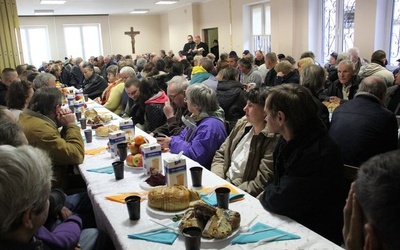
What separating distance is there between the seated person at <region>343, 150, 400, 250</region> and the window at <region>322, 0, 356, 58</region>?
24.5 feet

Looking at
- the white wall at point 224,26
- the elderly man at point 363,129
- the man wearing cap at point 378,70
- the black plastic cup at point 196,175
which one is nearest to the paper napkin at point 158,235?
the black plastic cup at point 196,175

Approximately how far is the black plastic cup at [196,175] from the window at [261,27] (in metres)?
8.70

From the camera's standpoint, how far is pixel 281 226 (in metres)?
1.53

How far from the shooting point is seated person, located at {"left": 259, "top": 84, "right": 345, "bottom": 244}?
1.62 meters

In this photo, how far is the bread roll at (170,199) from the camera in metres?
1.64

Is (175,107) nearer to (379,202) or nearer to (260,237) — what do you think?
(260,237)

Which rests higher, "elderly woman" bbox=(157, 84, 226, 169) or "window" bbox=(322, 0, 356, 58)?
"window" bbox=(322, 0, 356, 58)

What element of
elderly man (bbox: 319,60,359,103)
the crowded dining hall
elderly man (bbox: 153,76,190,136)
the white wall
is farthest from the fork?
the white wall

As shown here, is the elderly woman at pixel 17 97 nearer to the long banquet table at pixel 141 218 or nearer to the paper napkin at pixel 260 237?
the long banquet table at pixel 141 218

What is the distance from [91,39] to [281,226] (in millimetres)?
16063

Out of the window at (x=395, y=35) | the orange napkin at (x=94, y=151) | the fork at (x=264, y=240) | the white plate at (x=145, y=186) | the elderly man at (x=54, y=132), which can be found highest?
the window at (x=395, y=35)

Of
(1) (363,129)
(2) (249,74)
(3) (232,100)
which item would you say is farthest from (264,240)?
(2) (249,74)

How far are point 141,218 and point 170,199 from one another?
0.16m

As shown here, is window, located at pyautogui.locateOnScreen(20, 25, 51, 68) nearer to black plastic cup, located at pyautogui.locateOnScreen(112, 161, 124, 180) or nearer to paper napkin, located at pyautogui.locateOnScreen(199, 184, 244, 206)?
black plastic cup, located at pyautogui.locateOnScreen(112, 161, 124, 180)
